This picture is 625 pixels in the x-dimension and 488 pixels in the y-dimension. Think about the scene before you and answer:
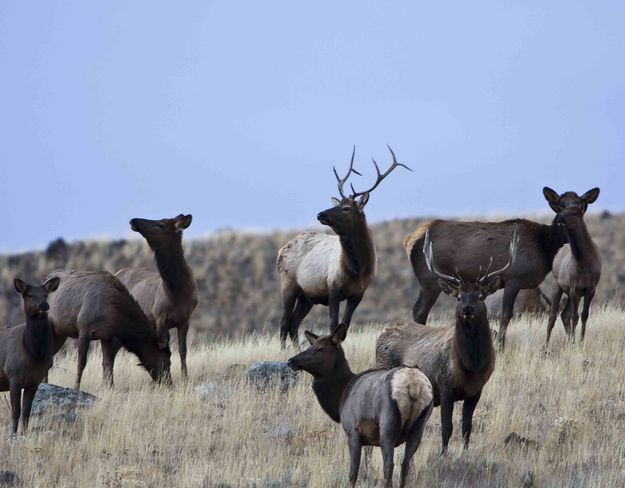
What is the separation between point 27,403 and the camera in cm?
1223

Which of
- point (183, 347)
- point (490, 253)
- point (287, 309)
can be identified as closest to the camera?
point (183, 347)

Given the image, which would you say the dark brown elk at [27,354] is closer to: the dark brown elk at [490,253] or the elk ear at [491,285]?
the elk ear at [491,285]

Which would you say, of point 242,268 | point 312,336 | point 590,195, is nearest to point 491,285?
point 312,336

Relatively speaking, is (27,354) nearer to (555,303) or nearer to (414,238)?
(414,238)

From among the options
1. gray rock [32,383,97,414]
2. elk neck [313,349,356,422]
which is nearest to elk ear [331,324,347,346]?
elk neck [313,349,356,422]

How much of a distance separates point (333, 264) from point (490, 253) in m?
2.12

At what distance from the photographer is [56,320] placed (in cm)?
1508

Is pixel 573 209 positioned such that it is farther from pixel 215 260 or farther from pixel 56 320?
pixel 215 260

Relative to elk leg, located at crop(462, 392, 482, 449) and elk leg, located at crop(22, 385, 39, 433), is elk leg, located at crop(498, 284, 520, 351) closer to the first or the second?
elk leg, located at crop(462, 392, 482, 449)

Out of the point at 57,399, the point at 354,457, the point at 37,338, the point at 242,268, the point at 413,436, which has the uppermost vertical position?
the point at 242,268

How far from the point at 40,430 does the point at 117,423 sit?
75 centimetres

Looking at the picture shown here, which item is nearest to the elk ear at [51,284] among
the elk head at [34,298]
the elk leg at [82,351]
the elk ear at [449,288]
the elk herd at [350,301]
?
the elk herd at [350,301]

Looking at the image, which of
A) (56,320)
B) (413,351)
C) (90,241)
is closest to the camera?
(413,351)

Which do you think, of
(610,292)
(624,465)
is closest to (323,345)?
(624,465)
